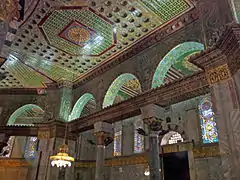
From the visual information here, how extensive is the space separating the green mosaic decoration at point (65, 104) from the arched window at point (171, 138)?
16.6 feet

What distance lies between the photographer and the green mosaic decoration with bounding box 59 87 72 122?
10047 millimetres

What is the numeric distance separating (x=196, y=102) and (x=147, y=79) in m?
4.84

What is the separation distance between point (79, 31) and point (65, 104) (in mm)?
3893

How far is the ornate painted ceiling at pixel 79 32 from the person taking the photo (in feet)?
21.6

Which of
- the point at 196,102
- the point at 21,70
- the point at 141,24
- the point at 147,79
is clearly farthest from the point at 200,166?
the point at 21,70

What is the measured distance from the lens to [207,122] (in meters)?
10.4

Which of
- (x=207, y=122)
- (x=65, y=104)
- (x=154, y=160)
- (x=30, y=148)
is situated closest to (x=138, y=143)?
(x=207, y=122)

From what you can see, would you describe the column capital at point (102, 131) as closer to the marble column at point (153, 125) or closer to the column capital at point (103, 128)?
the column capital at point (103, 128)

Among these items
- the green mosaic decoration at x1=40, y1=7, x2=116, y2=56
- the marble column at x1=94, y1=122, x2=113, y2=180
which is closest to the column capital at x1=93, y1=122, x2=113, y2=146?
the marble column at x1=94, y1=122, x2=113, y2=180

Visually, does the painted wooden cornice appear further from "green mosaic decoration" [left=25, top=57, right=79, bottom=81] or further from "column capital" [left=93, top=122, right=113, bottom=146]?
"column capital" [left=93, top=122, right=113, bottom=146]

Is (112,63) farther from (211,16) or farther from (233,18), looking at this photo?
(233,18)

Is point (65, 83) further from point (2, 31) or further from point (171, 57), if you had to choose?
point (2, 31)

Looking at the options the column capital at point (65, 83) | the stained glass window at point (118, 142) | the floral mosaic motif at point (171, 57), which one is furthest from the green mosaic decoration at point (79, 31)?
the stained glass window at point (118, 142)

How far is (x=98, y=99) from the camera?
8.84 metres
